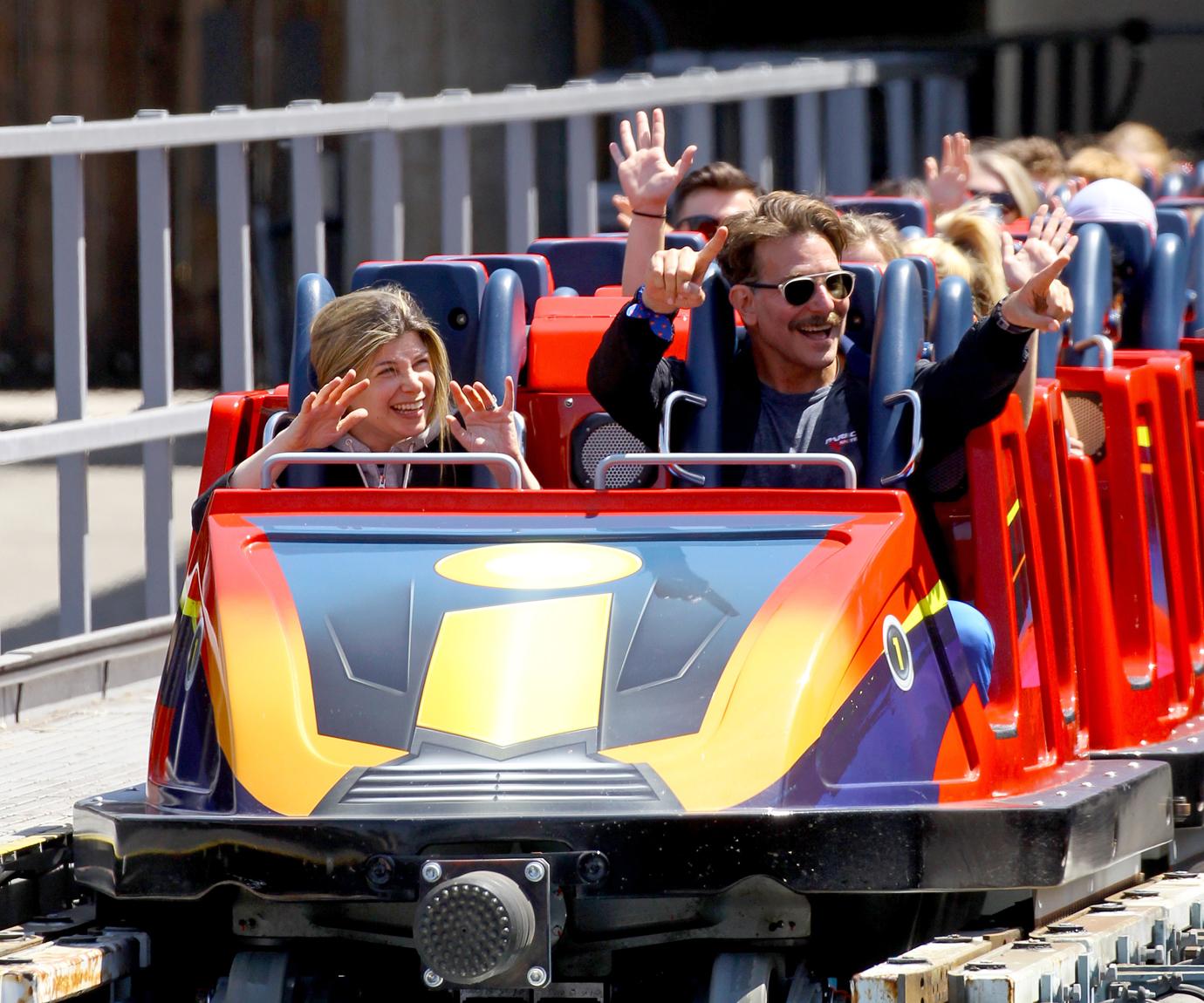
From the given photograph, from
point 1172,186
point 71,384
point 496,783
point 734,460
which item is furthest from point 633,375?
point 1172,186

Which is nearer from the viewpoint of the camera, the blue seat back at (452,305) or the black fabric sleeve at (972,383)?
the black fabric sleeve at (972,383)

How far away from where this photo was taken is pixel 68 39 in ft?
55.2

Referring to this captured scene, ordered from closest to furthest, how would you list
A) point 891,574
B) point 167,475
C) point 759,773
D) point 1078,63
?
point 759,773
point 891,574
point 167,475
point 1078,63

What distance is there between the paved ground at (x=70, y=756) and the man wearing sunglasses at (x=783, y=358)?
1.67m

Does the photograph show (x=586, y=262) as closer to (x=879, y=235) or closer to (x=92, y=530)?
(x=879, y=235)

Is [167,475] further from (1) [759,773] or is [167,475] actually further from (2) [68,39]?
(2) [68,39]

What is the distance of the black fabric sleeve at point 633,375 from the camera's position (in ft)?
15.8

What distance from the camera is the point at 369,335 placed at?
16.0 feet

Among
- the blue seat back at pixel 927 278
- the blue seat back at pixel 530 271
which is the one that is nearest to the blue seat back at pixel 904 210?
the blue seat back at pixel 530 271

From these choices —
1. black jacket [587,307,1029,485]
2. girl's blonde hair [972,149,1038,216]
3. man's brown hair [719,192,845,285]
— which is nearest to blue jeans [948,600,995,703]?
black jacket [587,307,1029,485]

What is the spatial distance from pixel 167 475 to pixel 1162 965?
14.0 ft

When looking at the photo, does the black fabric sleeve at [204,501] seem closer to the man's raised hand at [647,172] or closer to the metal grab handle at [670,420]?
the metal grab handle at [670,420]

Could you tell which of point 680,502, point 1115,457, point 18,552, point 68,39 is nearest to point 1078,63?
point 68,39

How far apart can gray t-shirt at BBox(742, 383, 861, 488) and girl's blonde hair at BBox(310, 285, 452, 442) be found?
67cm
